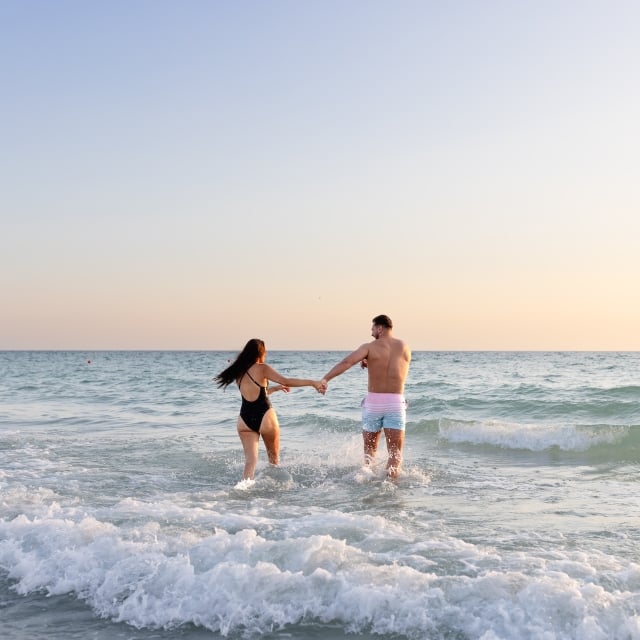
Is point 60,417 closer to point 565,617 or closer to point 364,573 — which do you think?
point 364,573

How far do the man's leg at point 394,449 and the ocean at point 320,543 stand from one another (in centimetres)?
21

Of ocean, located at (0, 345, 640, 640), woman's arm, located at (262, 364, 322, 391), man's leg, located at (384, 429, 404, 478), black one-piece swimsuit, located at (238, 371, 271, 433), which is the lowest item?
ocean, located at (0, 345, 640, 640)

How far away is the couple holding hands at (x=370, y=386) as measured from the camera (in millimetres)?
8547

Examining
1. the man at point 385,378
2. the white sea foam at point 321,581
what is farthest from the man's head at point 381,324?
the white sea foam at point 321,581

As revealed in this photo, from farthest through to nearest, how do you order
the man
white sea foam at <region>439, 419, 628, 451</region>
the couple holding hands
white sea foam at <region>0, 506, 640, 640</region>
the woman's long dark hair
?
1. white sea foam at <region>439, 419, 628, 451</region>
2. the man
3. the couple holding hands
4. the woman's long dark hair
5. white sea foam at <region>0, 506, 640, 640</region>

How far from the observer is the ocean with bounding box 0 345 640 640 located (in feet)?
14.4

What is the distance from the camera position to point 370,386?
887 centimetres

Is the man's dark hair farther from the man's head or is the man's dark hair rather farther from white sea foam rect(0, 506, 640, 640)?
white sea foam rect(0, 506, 640, 640)

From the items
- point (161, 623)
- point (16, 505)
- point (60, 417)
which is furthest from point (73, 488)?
point (60, 417)

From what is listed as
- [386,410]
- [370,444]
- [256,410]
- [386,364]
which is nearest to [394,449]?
[370,444]

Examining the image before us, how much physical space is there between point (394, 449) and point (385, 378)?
0.93 m

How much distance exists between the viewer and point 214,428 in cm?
1606

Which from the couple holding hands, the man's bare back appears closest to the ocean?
the couple holding hands

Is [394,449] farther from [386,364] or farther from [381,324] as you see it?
[381,324]
